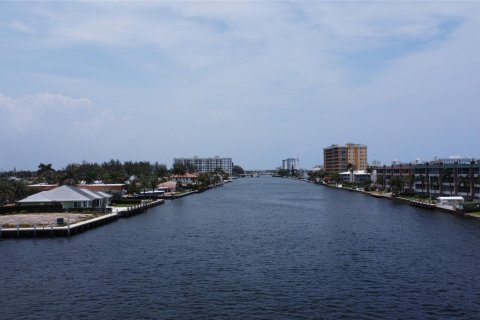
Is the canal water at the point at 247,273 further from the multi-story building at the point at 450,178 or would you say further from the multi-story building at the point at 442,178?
the multi-story building at the point at 442,178

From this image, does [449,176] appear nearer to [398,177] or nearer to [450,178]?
[450,178]

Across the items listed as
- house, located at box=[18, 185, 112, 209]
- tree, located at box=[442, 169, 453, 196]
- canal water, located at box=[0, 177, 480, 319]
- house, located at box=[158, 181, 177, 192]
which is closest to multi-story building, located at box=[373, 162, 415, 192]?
tree, located at box=[442, 169, 453, 196]

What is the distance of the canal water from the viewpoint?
113 ft

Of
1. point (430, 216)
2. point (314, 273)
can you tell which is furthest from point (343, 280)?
point (430, 216)

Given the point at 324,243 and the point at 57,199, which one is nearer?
the point at 324,243

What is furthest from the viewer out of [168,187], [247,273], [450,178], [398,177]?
[168,187]

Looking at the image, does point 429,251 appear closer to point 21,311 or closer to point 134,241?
point 134,241

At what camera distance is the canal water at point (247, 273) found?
1361 inches

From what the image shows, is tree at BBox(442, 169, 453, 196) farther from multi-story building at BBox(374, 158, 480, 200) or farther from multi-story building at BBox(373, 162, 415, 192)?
multi-story building at BBox(373, 162, 415, 192)

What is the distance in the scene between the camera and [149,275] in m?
44.3

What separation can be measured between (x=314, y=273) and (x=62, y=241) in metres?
36.1

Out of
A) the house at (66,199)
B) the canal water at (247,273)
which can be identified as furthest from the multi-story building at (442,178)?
the house at (66,199)

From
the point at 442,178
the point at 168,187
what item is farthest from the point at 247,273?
the point at 168,187

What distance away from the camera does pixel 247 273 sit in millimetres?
44719
